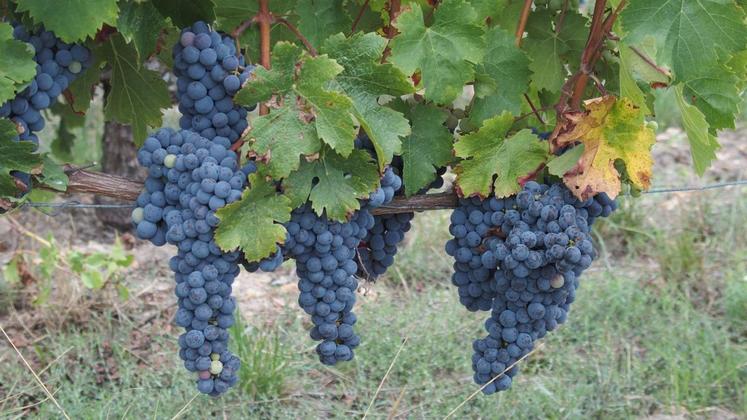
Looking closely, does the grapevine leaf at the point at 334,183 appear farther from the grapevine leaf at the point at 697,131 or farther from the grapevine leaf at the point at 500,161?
the grapevine leaf at the point at 697,131

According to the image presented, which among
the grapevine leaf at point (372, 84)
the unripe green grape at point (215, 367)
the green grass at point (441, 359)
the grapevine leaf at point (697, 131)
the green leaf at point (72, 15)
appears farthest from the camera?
the green grass at point (441, 359)

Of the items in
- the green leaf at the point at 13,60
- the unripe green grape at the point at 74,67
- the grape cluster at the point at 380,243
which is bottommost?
the grape cluster at the point at 380,243

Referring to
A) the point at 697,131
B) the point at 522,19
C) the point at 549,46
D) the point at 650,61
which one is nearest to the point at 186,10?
the point at 522,19

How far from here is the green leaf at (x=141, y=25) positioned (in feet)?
5.41

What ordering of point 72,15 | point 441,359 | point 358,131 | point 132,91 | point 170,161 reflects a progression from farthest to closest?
point 441,359, point 132,91, point 358,131, point 170,161, point 72,15

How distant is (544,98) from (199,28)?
90 cm

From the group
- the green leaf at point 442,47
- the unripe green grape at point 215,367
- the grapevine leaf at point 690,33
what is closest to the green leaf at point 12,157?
the unripe green grape at point 215,367

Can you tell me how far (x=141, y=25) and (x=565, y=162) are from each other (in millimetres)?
862

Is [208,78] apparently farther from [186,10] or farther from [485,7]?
[485,7]

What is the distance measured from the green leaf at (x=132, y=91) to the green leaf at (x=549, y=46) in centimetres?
83

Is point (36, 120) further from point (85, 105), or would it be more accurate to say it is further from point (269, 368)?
point (269, 368)

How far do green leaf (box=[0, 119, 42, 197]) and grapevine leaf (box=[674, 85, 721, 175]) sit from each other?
1.26 meters

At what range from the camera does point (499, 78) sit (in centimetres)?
188

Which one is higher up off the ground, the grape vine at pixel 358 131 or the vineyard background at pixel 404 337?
the grape vine at pixel 358 131
